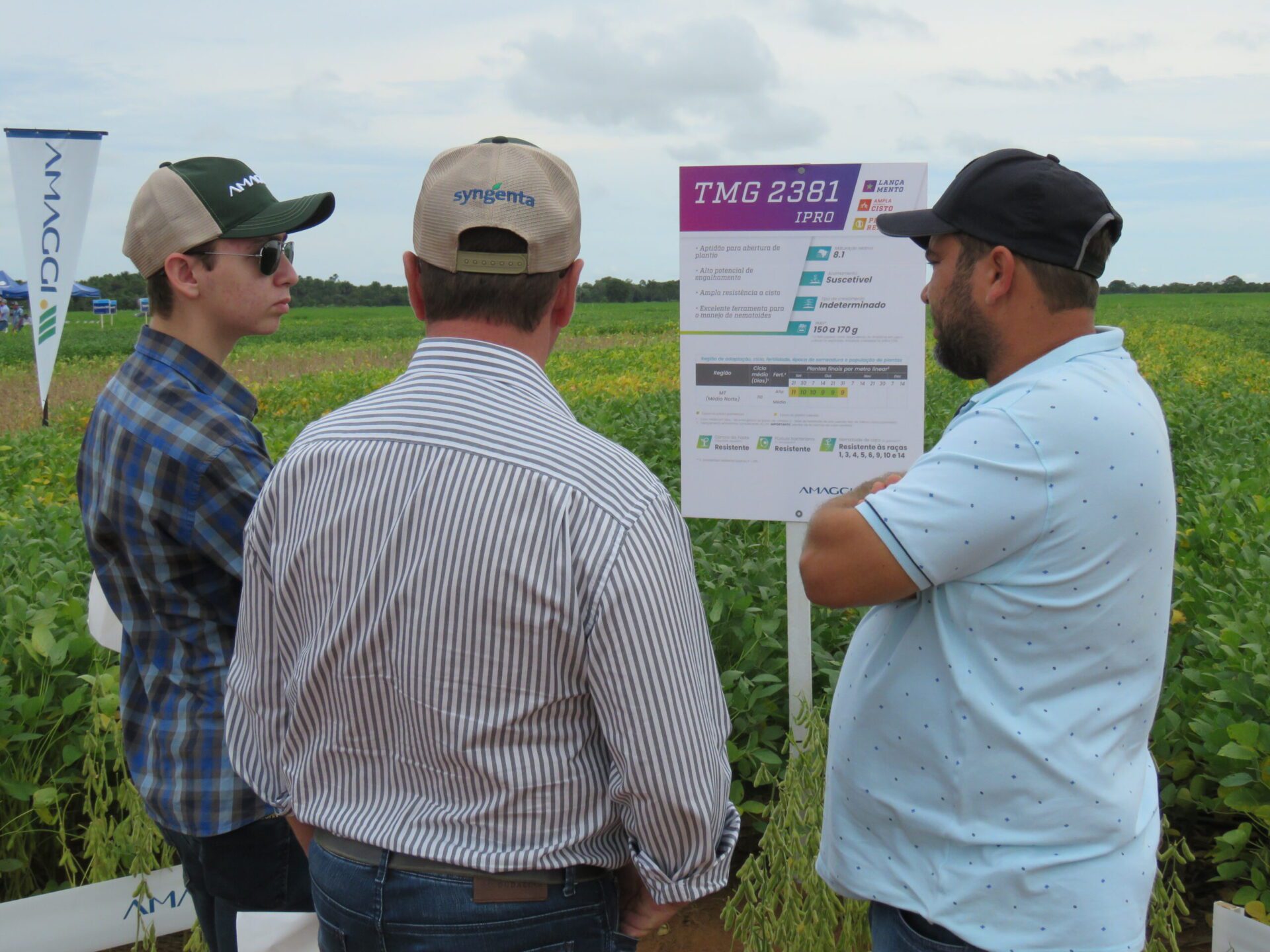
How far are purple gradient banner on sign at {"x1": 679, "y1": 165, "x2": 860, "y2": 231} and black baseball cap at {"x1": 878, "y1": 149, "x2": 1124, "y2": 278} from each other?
1.40 meters

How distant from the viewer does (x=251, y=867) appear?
2160mm

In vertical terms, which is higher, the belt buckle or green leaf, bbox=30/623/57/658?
the belt buckle

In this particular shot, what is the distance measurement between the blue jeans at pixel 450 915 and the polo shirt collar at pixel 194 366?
0.96 meters

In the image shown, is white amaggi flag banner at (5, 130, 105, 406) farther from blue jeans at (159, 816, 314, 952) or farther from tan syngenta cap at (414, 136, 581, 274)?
tan syngenta cap at (414, 136, 581, 274)

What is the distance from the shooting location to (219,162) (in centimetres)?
228

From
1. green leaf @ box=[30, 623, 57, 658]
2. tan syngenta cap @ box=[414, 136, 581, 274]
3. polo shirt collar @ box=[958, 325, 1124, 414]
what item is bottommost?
green leaf @ box=[30, 623, 57, 658]

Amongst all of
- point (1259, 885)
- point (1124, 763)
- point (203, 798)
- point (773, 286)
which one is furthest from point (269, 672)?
point (1259, 885)

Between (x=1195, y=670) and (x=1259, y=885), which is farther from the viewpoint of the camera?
(x=1195, y=670)

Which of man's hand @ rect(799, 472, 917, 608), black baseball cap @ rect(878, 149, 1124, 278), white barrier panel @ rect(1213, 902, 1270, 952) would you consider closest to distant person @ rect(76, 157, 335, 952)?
man's hand @ rect(799, 472, 917, 608)

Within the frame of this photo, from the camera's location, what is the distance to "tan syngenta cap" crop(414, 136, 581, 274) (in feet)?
4.90

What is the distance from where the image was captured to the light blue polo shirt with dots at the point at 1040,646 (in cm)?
163

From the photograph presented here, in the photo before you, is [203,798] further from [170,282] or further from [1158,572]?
[1158,572]

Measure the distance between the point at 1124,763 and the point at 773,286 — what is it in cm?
191

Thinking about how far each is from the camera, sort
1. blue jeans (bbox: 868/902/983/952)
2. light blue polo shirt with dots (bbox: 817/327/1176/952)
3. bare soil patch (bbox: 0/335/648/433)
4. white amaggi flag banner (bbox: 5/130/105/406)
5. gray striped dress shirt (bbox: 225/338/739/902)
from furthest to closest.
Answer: bare soil patch (bbox: 0/335/648/433) → white amaggi flag banner (bbox: 5/130/105/406) → blue jeans (bbox: 868/902/983/952) → light blue polo shirt with dots (bbox: 817/327/1176/952) → gray striped dress shirt (bbox: 225/338/739/902)
